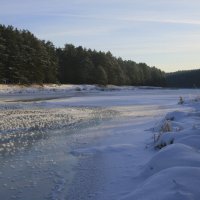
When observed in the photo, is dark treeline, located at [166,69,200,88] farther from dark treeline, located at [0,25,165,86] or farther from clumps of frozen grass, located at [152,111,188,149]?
clumps of frozen grass, located at [152,111,188,149]

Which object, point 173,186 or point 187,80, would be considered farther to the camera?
point 187,80

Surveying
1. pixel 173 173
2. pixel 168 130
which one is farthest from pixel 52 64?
pixel 173 173

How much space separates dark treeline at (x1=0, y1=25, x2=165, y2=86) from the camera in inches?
2211

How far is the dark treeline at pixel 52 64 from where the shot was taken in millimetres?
56156

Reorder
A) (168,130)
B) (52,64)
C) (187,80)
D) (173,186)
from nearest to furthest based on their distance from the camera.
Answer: (173,186) < (168,130) < (52,64) < (187,80)

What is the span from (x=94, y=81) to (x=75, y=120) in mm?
63005

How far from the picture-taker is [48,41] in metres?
77.1

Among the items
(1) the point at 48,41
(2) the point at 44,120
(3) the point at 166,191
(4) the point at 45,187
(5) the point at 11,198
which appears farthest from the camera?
(1) the point at 48,41

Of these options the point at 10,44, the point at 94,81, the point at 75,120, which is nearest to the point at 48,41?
the point at 94,81

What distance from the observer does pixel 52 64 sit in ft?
225

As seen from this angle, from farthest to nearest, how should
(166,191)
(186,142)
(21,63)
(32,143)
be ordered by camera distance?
(21,63)
(32,143)
(186,142)
(166,191)

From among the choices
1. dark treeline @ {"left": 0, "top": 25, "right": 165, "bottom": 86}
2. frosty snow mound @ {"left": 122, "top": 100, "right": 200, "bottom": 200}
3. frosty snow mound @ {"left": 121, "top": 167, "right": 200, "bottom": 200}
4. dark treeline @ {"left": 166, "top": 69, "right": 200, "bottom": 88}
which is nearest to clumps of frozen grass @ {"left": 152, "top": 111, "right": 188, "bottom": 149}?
frosty snow mound @ {"left": 122, "top": 100, "right": 200, "bottom": 200}

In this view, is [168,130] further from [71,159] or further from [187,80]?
[187,80]

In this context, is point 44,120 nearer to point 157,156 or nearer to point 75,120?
point 75,120
